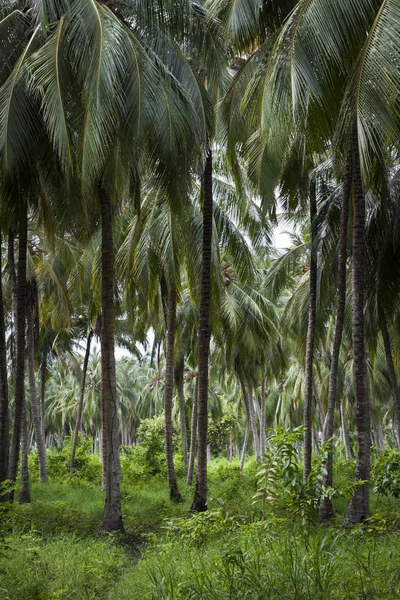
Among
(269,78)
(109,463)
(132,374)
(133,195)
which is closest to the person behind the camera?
(269,78)

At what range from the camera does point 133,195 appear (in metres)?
13.2

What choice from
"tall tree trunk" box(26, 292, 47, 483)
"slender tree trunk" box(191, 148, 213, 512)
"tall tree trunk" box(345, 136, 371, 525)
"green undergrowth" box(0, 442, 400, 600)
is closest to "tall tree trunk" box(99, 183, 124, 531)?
"green undergrowth" box(0, 442, 400, 600)

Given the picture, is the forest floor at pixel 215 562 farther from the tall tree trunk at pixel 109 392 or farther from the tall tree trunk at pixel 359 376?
the tall tree trunk at pixel 359 376

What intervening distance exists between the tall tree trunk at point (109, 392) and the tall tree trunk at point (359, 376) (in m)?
4.16

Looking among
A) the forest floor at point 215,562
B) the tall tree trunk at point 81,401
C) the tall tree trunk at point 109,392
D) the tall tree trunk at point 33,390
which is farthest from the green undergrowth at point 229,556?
the tall tree trunk at point 81,401

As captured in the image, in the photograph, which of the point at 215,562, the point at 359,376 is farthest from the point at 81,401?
the point at 215,562

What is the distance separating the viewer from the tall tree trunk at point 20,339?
477 inches

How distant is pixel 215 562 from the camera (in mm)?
6805

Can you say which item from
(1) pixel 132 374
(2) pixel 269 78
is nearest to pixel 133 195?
(2) pixel 269 78

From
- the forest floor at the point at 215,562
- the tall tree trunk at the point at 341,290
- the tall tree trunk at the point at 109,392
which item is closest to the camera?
the forest floor at the point at 215,562

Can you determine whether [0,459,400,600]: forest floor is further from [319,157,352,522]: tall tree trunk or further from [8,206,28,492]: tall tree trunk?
[8,206,28,492]: tall tree trunk

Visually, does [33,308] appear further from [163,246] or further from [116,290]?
[163,246]

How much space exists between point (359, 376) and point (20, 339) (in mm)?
6787

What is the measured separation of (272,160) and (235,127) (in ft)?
2.85
